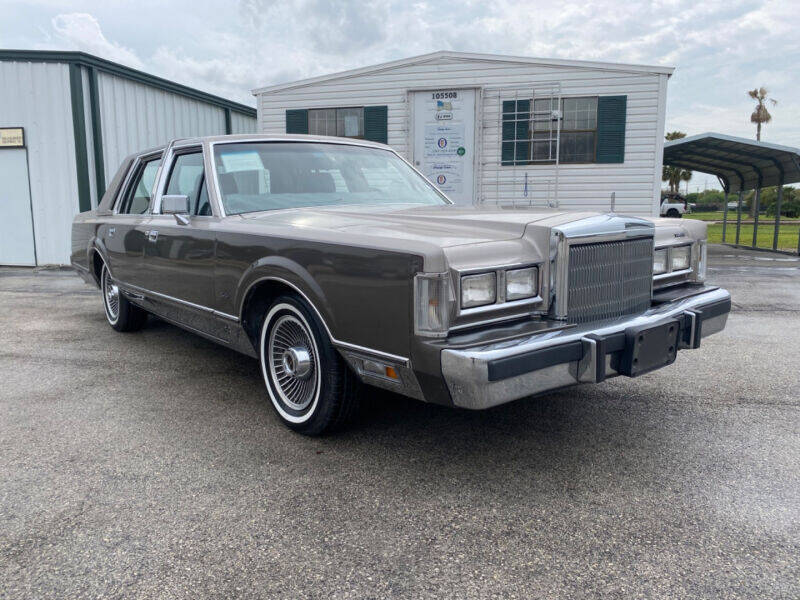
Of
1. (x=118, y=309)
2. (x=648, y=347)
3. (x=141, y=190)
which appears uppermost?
(x=141, y=190)

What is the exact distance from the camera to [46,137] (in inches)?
436

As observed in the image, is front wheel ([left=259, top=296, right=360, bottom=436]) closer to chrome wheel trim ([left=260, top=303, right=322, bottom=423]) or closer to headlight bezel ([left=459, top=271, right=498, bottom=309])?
chrome wheel trim ([left=260, top=303, right=322, bottom=423])

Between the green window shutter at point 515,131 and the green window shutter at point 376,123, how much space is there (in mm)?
2265

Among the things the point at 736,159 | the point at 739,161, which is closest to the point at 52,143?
the point at 736,159

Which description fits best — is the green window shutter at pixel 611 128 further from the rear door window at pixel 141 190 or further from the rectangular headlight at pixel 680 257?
the rear door window at pixel 141 190

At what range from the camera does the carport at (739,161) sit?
1309cm

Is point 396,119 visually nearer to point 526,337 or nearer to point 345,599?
point 526,337

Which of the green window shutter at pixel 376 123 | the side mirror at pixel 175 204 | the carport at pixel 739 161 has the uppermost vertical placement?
the green window shutter at pixel 376 123

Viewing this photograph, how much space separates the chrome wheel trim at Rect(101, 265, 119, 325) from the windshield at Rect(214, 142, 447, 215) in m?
2.46

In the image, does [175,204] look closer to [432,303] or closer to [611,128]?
[432,303]

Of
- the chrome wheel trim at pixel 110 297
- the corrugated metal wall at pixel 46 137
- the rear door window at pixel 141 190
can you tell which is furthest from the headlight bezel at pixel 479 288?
the corrugated metal wall at pixel 46 137

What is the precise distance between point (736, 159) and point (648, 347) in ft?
50.5

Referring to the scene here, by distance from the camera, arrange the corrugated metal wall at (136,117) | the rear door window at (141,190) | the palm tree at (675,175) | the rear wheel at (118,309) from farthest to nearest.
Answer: the palm tree at (675,175)
the corrugated metal wall at (136,117)
the rear wheel at (118,309)
the rear door window at (141,190)

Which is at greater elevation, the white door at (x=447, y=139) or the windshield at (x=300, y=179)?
the white door at (x=447, y=139)
